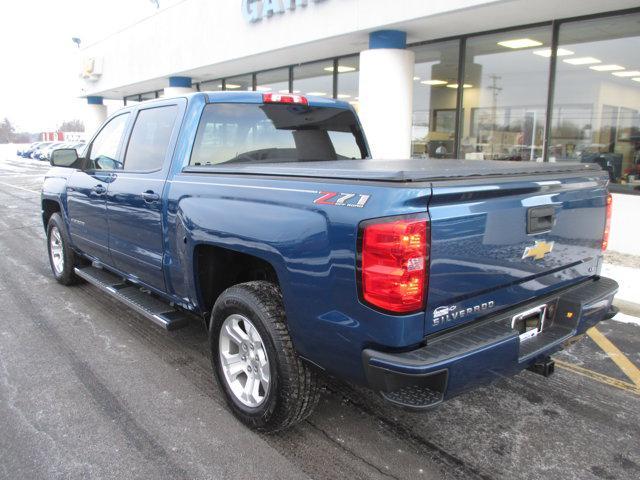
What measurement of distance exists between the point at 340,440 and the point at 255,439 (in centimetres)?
48

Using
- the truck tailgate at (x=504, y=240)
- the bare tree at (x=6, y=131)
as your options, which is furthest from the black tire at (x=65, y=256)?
the bare tree at (x=6, y=131)

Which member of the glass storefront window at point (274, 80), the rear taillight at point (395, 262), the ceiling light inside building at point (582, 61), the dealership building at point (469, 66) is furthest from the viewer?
the glass storefront window at point (274, 80)

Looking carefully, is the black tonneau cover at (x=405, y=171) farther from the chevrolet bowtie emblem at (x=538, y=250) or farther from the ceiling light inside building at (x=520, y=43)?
the ceiling light inside building at (x=520, y=43)

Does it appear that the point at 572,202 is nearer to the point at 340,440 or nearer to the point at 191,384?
the point at 340,440

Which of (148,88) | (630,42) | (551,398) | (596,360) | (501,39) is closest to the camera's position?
(551,398)

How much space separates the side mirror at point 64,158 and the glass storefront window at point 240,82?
1129cm

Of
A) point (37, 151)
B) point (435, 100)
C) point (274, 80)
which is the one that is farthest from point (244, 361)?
point (37, 151)

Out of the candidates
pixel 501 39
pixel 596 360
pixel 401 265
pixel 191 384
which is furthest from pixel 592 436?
pixel 501 39

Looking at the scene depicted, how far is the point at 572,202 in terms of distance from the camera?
2846mm

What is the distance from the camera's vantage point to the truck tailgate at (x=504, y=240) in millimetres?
2229

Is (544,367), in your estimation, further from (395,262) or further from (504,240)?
(395,262)

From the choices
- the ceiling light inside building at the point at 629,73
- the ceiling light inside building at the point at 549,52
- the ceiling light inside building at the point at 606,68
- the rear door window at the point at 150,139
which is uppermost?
the ceiling light inside building at the point at 549,52

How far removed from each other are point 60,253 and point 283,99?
3.58 m

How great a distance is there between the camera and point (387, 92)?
31.4 ft
